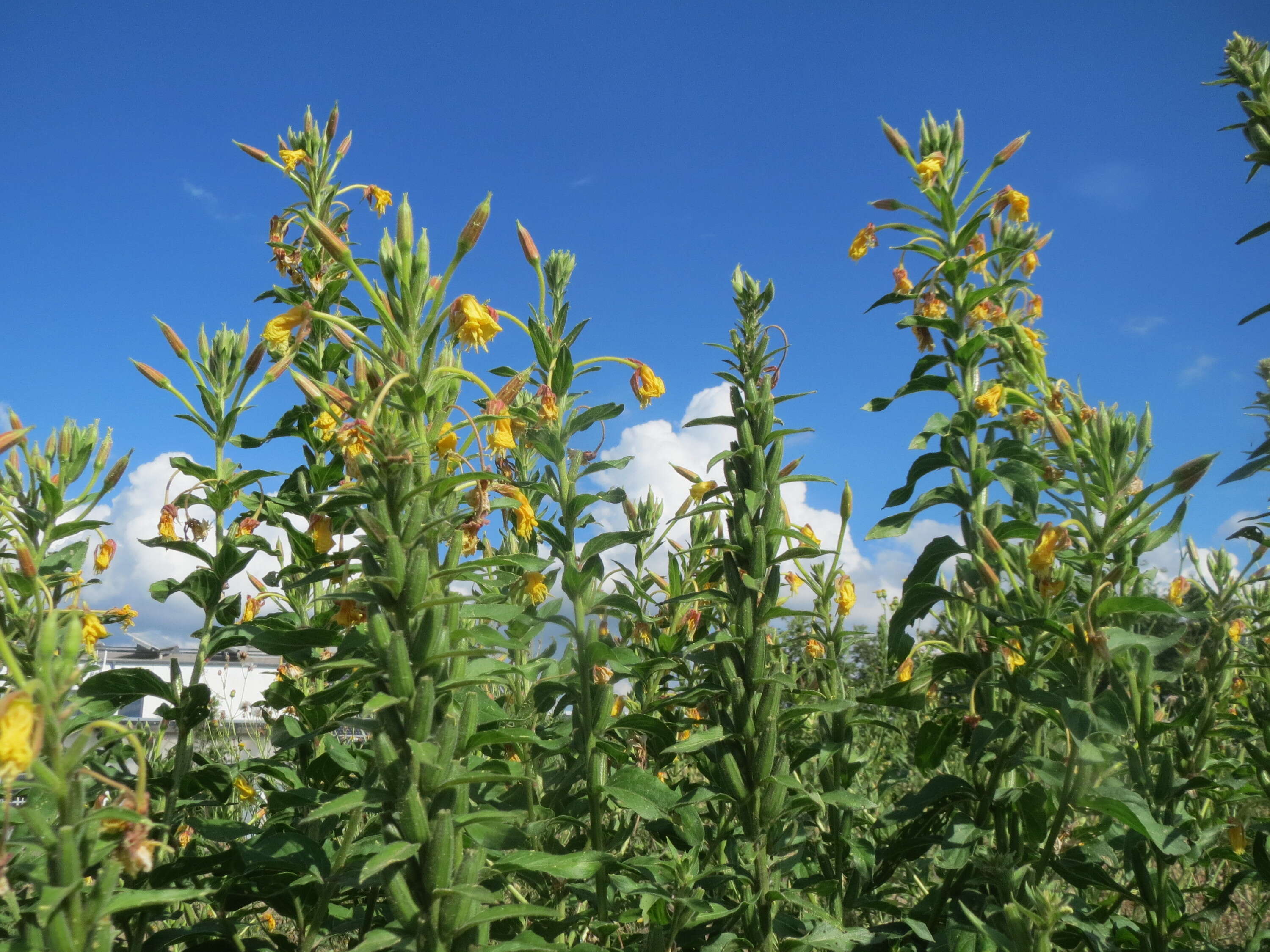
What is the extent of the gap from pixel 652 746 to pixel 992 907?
1070mm

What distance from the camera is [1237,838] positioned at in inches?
91.3

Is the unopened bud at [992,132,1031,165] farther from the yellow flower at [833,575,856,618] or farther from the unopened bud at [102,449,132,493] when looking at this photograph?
the unopened bud at [102,449,132,493]

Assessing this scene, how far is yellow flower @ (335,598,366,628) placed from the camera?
1.83 meters

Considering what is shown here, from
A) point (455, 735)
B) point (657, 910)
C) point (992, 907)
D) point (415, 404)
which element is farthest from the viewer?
point (992, 907)

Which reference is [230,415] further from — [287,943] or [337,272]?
[287,943]

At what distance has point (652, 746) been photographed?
104 inches

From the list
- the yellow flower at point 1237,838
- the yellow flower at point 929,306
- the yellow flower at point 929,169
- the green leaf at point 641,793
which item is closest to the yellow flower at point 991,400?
the yellow flower at point 929,306

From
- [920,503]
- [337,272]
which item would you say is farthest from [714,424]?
[337,272]

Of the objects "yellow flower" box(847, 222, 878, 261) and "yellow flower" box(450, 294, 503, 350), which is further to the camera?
"yellow flower" box(847, 222, 878, 261)

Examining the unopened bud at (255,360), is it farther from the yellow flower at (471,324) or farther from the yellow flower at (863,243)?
the yellow flower at (863,243)

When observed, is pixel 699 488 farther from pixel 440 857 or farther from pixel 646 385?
pixel 440 857

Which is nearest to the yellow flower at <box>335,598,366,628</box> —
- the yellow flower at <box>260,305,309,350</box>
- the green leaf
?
the yellow flower at <box>260,305,309,350</box>

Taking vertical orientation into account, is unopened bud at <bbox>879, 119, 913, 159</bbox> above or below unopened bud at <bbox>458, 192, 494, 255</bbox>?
above

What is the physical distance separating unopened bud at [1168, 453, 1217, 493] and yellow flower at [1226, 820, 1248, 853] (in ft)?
3.75
